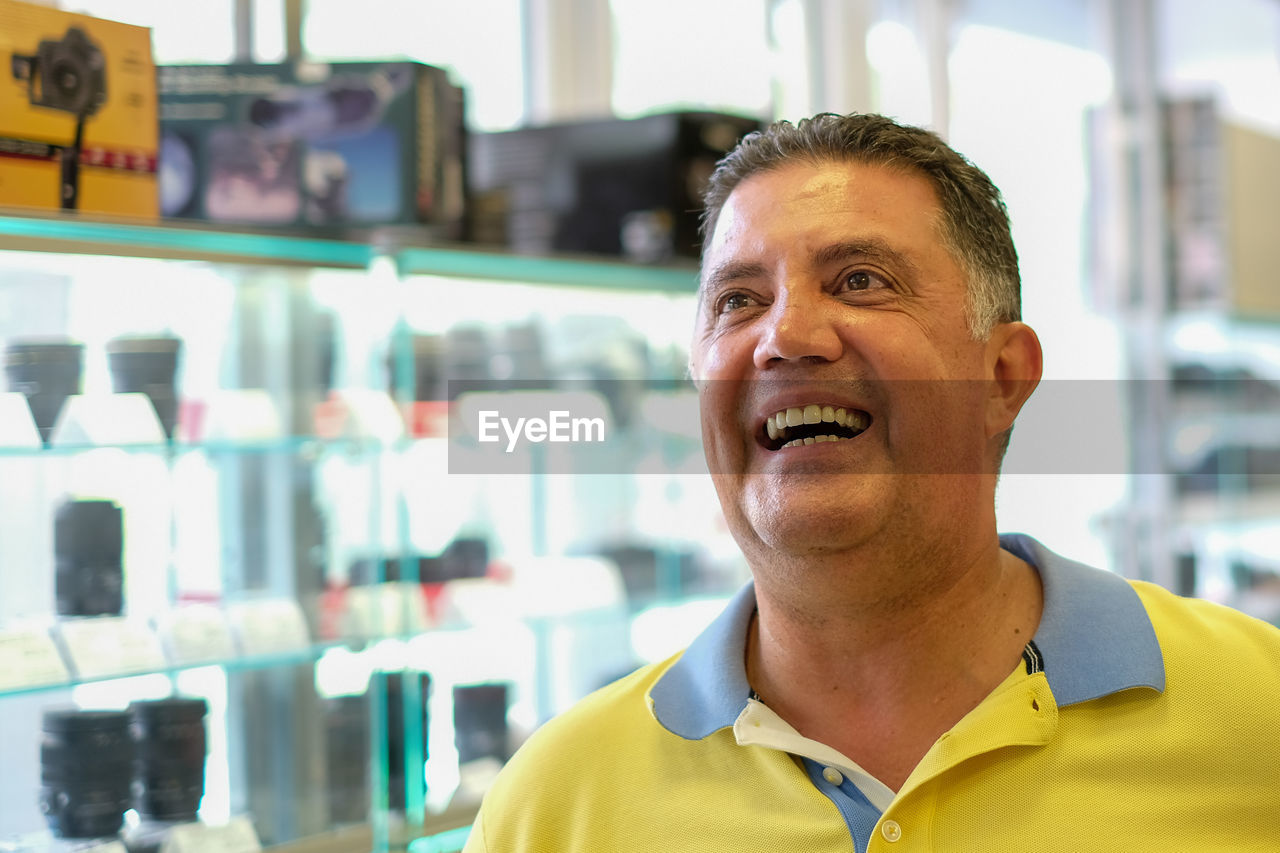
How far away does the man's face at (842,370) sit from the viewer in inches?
54.1

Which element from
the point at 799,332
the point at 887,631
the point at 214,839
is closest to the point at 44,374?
the point at 214,839

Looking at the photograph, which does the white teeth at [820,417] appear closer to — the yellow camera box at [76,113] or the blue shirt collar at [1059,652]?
the blue shirt collar at [1059,652]

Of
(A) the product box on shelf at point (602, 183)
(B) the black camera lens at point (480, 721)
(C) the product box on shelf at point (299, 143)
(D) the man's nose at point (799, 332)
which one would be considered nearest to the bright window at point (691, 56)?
(A) the product box on shelf at point (602, 183)

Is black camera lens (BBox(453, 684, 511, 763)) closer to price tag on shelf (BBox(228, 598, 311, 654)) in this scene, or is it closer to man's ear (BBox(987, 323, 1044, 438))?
price tag on shelf (BBox(228, 598, 311, 654))

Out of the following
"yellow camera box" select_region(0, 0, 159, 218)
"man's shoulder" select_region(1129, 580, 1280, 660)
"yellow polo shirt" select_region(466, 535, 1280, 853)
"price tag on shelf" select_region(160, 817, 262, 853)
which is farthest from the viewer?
"price tag on shelf" select_region(160, 817, 262, 853)

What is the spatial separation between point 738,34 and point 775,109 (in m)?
0.28

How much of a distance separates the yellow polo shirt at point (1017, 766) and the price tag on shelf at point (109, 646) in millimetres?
881

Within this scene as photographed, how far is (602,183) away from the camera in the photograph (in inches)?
115

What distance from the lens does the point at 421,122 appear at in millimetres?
2414

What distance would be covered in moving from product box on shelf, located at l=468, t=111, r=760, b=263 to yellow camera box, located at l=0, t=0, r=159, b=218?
3.12 feet

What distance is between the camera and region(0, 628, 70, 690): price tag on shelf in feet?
6.41

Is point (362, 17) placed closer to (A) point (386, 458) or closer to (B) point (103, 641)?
(A) point (386, 458)

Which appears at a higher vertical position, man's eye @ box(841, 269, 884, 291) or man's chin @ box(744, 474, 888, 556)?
man's eye @ box(841, 269, 884, 291)

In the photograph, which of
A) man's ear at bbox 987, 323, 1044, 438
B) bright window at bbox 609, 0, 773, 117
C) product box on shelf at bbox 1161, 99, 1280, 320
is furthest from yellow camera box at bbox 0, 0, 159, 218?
product box on shelf at bbox 1161, 99, 1280, 320
